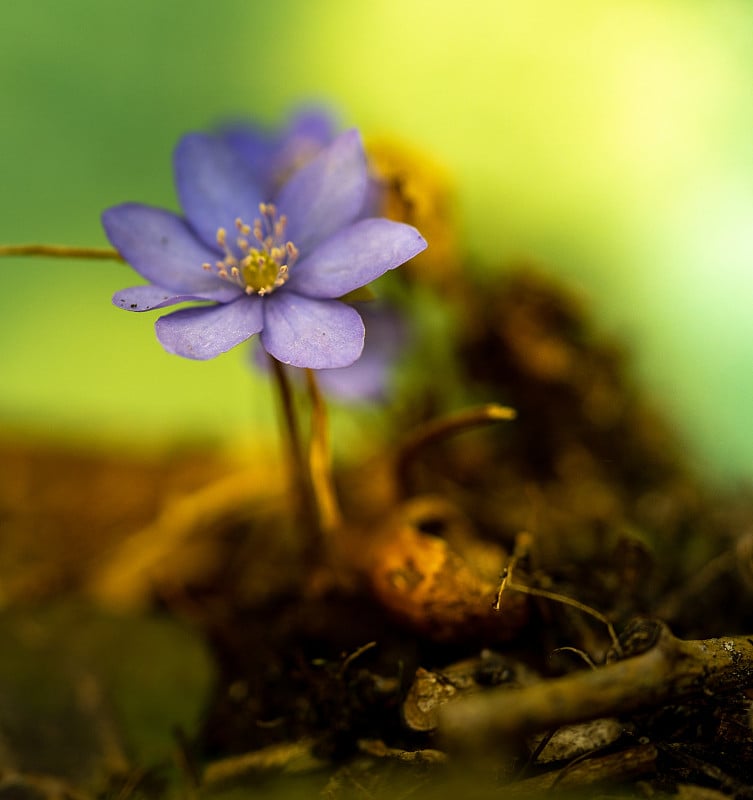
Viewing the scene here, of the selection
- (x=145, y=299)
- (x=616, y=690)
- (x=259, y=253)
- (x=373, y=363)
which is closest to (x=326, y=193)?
(x=259, y=253)

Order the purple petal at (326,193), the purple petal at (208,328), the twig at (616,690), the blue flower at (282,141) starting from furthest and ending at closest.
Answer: the blue flower at (282,141) → the purple petal at (326,193) → the purple petal at (208,328) → the twig at (616,690)

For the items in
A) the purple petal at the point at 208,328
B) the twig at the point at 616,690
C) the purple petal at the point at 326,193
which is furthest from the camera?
the purple petal at the point at 326,193

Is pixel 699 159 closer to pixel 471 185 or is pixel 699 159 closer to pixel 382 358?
pixel 471 185

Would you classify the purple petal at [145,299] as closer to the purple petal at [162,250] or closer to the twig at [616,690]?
the purple petal at [162,250]

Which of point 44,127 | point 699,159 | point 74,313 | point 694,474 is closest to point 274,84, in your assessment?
point 44,127

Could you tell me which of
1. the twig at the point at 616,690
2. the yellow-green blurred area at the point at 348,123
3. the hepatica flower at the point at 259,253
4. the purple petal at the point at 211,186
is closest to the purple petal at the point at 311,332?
the hepatica flower at the point at 259,253

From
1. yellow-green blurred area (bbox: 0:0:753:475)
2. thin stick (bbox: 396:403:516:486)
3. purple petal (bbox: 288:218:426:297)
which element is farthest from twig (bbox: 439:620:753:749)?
yellow-green blurred area (bbox: 0:0:753:475)
